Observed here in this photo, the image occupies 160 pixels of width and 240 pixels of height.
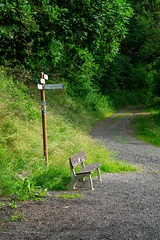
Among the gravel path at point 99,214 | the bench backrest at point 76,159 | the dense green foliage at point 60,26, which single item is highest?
the dense green foliage at point 60,26

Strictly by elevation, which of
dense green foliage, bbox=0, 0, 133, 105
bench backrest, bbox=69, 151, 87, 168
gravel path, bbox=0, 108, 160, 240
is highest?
dense green foliage, bbox=0, 0, 133, 105

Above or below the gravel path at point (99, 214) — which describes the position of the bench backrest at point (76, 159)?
above

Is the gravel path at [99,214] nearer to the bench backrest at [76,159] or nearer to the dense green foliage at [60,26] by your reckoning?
the bench backrest at [76,159]

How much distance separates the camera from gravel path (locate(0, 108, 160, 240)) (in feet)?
11.3

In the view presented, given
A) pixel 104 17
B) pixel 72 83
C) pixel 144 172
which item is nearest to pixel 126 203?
pixel 144 172

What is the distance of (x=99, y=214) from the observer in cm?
417

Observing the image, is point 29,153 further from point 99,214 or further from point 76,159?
point 99,214

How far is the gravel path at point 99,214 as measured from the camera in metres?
3.43

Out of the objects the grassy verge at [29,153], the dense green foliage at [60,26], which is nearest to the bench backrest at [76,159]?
the grassy verge at [29,153]

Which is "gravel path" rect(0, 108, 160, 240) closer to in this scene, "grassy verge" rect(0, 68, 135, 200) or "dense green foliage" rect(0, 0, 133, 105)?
"grassy verge" rect(0, 68, 135, 200)

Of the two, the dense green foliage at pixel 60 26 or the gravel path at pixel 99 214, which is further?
the dense green foliage at pixel 60 26

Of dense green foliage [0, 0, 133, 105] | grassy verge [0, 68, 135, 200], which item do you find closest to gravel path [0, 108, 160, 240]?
grassy verge [0, 68, 135, 200]

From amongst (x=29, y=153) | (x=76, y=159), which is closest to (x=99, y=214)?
(x=76, y=159)

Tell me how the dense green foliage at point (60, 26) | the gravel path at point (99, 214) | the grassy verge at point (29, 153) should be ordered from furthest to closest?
1. the dense green foliage at point (60, 26)
2. the grassy verge at point (29, 153)
3. the gravel path at point (99, 214)
